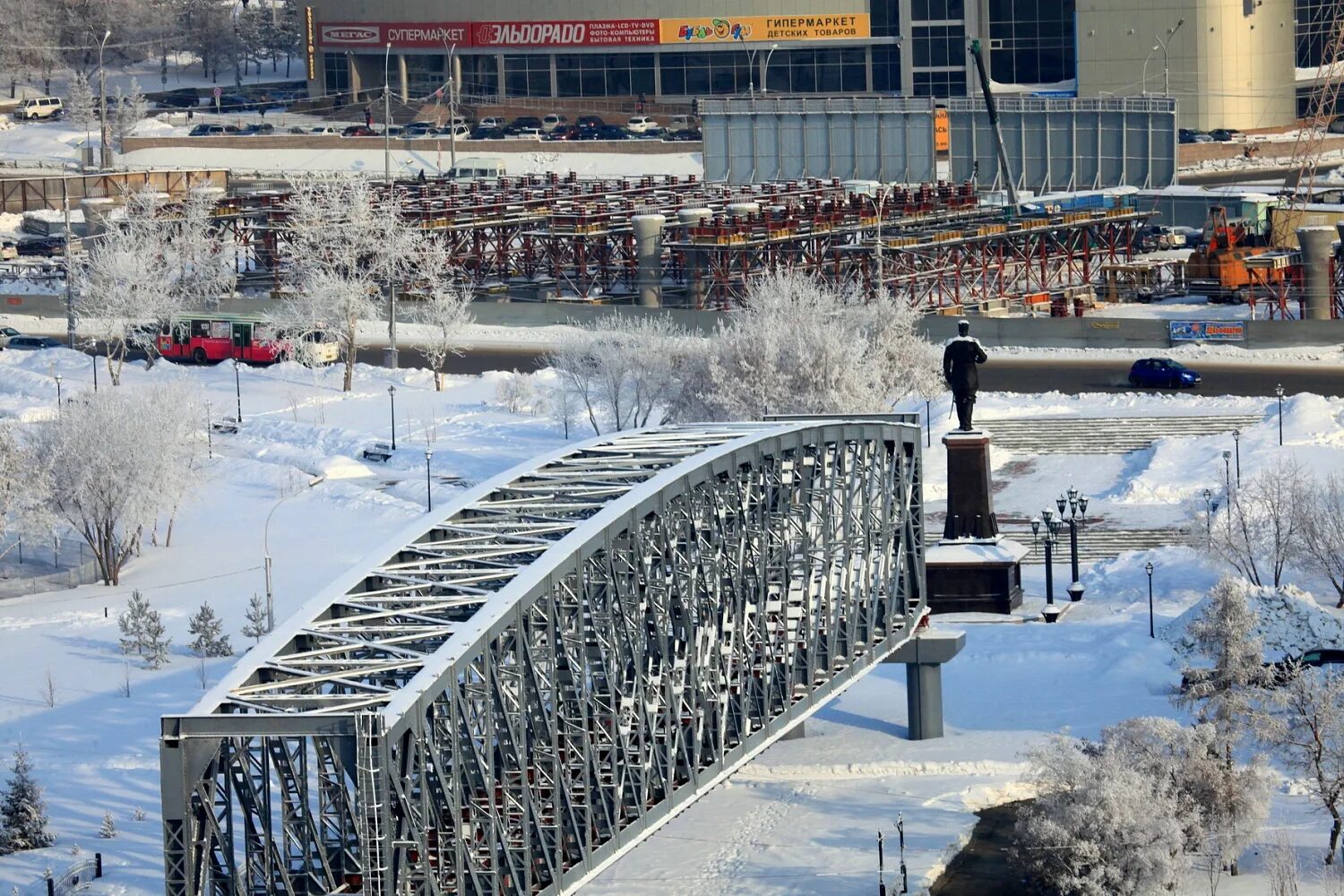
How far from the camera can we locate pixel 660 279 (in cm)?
9469

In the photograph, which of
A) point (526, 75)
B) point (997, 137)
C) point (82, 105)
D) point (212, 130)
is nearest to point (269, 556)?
point (997, 137)

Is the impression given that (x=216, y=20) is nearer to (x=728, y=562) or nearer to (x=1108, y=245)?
(x=1108, y=245)

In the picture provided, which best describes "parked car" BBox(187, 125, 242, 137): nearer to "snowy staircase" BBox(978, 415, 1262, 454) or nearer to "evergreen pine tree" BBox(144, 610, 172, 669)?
"snowy staircase" BBox(978, 415, 1262, 454)

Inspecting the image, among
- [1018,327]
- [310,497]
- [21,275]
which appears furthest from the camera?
[21,275]

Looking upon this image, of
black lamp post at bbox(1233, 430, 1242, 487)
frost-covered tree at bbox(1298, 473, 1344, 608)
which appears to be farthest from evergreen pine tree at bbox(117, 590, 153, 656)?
black lamp post at bbox(1233, 430, 1242, 487)

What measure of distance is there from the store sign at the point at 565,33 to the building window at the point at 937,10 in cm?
1570

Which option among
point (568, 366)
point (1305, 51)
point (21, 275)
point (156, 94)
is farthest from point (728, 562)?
point (156, 94)

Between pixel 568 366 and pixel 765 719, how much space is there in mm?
35676

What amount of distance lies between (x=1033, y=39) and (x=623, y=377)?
7731cm

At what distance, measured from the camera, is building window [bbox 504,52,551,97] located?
155 meters

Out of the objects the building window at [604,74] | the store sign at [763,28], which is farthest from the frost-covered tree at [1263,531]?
the building window at [604,74]

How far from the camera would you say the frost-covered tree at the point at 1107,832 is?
123 feet

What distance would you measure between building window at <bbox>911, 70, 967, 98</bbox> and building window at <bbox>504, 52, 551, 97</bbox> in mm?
23287

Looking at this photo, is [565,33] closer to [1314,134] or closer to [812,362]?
[1314,134]
